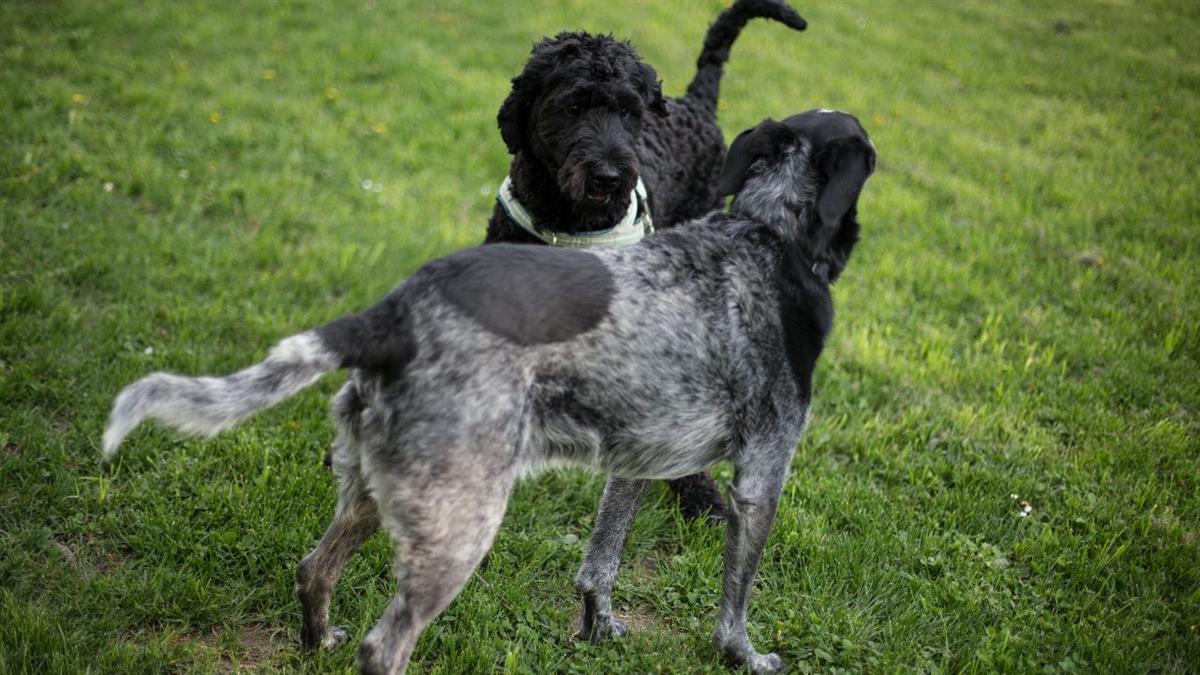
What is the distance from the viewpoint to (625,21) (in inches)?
464

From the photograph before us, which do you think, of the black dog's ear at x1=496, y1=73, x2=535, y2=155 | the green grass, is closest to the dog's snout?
the black dog's ear at x1=496, y1=73, x2=535, y2=155

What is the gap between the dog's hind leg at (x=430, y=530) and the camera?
2830 millimetres

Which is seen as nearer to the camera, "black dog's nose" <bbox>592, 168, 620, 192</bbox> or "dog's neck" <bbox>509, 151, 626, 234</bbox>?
"black dog's nose" <bbox>592, 168, 620, 192</bbox>

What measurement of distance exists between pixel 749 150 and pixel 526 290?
141 centimetres

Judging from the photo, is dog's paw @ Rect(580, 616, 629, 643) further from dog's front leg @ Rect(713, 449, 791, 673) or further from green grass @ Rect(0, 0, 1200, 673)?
dog's front leg @ Rect(713, 449, 791, 673)

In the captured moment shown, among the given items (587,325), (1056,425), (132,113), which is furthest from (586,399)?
(132,113)

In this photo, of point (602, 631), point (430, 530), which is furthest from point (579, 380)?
point (602, 631)

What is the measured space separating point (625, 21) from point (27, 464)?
9.62 m

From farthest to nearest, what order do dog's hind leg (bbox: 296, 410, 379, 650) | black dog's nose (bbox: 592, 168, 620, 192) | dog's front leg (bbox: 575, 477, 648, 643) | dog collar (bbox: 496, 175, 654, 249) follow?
1. dog collar (bbox: 496, 175, 654, 249)
2. black dog's nose (bbox: 592, 168, 620, 192)
3. dog's front leg (bbox: 575, 477, 648, 643)
4. dog's hind leg (bbox: 296, 410, 379, 650)

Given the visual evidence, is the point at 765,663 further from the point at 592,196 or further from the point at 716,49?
the point at 716,49

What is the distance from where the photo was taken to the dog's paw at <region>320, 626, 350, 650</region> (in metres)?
3.58

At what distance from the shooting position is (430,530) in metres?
2.86

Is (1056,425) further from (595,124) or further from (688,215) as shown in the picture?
(595,124)

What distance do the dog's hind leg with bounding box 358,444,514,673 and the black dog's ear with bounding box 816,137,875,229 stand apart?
1684mm
